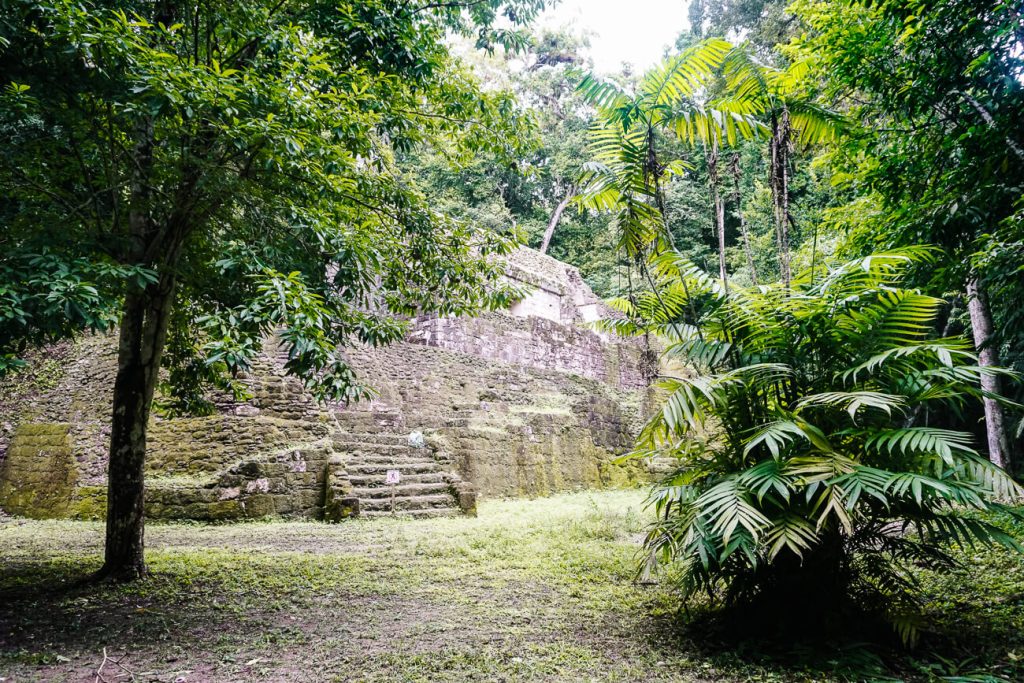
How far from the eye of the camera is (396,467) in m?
9.48

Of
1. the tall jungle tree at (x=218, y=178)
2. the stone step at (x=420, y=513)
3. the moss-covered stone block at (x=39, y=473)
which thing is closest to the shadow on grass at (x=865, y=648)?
the tall jungle tree at (x=218, y=178)

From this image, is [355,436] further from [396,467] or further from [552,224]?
[552,224]

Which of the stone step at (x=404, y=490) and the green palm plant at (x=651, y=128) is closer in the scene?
the green palm plant at (x=651, y=128)

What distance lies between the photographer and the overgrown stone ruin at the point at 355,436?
337 inches

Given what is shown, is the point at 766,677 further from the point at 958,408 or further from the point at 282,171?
the point at 282,171

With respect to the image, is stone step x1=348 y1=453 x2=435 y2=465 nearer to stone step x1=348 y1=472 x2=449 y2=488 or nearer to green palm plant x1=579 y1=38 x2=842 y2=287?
stone step x1=348 y1=472 x2=449 y2=488

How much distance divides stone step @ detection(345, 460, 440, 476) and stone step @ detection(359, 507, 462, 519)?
82cm

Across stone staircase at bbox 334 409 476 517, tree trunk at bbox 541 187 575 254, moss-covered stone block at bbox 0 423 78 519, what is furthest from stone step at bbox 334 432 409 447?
tree trunk at bbox 541 187 575 254

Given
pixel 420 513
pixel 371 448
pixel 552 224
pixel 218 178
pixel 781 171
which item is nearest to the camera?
pixel 781 171

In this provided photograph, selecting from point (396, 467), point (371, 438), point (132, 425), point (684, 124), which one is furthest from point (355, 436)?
point (684, 124)

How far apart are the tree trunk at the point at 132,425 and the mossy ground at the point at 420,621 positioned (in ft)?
1.00

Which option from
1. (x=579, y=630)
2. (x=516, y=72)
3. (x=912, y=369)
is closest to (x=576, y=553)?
(x=579, y=630)

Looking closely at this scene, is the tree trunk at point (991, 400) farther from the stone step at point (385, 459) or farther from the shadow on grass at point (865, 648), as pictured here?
the stone step at point (385, 459)

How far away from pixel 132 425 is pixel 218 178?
200cm
